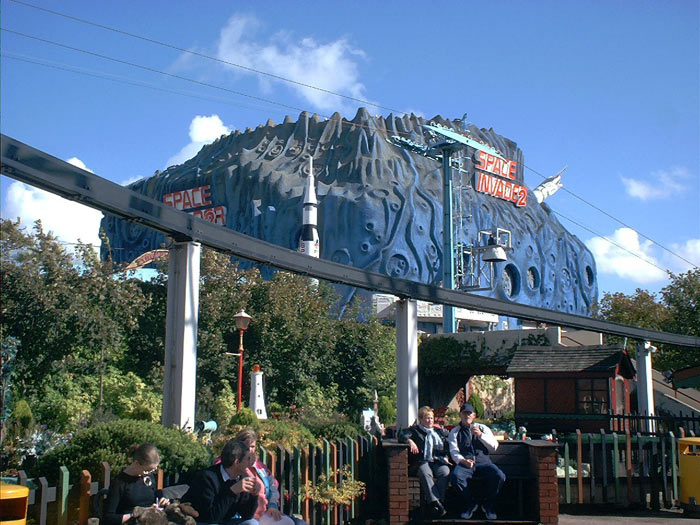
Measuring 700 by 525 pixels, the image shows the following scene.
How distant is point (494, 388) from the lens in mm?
37719

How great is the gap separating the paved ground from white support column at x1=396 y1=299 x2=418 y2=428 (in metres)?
4.13

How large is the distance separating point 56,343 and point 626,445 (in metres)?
16.1

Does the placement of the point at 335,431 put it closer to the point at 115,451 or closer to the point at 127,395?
the point at 115,451

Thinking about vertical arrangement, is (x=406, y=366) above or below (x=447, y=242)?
below

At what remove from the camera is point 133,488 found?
579 centimetres

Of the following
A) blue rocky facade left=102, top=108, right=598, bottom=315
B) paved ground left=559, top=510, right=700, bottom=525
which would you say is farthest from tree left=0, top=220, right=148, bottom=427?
blue rocky facade left=102, top=108, right=598, bottom=315

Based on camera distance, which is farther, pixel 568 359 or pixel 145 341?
pixel 145 341

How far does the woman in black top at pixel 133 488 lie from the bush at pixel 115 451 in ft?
4.23

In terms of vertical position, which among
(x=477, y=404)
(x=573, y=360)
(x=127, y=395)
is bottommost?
(x=477, y=404)

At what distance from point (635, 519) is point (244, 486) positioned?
281 inches

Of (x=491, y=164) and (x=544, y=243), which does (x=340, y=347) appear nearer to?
(x=491, y=164)

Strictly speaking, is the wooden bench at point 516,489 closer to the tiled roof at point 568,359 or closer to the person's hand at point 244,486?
the person's hand at point 244,486

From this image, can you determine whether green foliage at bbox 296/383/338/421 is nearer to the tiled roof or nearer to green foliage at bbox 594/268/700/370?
the tiled roof

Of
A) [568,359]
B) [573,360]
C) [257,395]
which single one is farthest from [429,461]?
[568,359]
